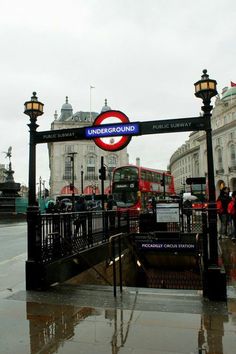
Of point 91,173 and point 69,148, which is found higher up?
point 69,148

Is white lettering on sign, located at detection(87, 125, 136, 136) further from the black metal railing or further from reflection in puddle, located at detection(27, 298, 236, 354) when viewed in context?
reflection in puddle, located at detection(27, 298, 236, 354)

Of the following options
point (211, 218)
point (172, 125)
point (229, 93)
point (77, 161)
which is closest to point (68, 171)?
point (77, 161)

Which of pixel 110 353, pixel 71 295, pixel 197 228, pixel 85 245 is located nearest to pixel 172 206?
pixel 197 228

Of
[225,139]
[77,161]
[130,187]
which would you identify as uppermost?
[225,139]

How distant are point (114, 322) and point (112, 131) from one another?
3.77 metres

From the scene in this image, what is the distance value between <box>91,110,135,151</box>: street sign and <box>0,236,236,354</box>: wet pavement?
2.91 meters

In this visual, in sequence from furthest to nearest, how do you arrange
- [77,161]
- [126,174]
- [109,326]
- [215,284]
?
[77,161] < [126,174] < [215,284] < [109,326]

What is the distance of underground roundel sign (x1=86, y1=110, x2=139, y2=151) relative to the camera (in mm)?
7230

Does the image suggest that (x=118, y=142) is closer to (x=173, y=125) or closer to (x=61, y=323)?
(x=173, y=125)

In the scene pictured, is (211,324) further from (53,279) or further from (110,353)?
(53,279)

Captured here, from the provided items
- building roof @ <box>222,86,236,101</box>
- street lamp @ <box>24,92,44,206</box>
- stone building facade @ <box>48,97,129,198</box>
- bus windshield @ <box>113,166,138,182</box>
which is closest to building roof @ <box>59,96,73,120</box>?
stone building facade @ <box>48,97,129,198</box>

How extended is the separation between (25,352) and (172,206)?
8.95 meters

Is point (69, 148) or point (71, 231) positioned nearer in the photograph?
point (71, 231)

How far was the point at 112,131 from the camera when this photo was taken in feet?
24.0
